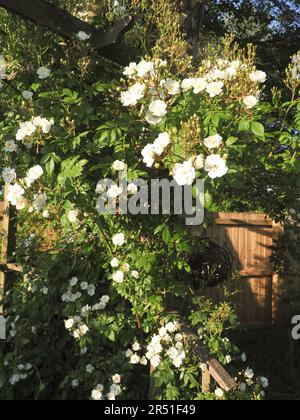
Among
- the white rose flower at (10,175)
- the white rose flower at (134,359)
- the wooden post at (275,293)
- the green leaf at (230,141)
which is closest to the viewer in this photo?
the green leaf at (230,141)

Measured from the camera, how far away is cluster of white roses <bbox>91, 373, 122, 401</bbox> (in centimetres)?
280

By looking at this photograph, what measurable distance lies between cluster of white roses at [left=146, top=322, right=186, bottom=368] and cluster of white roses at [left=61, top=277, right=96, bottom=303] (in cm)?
52

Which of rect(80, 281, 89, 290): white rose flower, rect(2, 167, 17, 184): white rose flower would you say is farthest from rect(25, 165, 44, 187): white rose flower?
rect(80, 281, 89, 290): white rose flower

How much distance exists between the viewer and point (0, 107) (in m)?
2.70

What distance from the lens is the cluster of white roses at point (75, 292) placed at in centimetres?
295

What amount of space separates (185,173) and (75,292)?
137 cm

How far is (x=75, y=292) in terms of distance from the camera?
3.05 metres

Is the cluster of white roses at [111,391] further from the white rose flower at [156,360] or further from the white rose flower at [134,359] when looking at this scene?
the white rose flower at [156,360]

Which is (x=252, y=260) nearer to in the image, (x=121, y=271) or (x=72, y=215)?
(x=121, y=271)

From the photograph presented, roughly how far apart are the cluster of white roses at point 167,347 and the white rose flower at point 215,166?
942 millimetres

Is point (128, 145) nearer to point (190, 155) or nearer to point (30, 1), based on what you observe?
point (190, 155)

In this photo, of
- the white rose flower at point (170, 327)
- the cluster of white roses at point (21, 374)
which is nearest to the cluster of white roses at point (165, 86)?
the white rose flower at point (170, 327)

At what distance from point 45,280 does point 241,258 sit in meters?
4.10

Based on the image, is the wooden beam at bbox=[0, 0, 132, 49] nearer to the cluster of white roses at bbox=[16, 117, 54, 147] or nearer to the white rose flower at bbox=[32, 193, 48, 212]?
the cluster of white roses at bbox=[16, 117, 54, 147]
